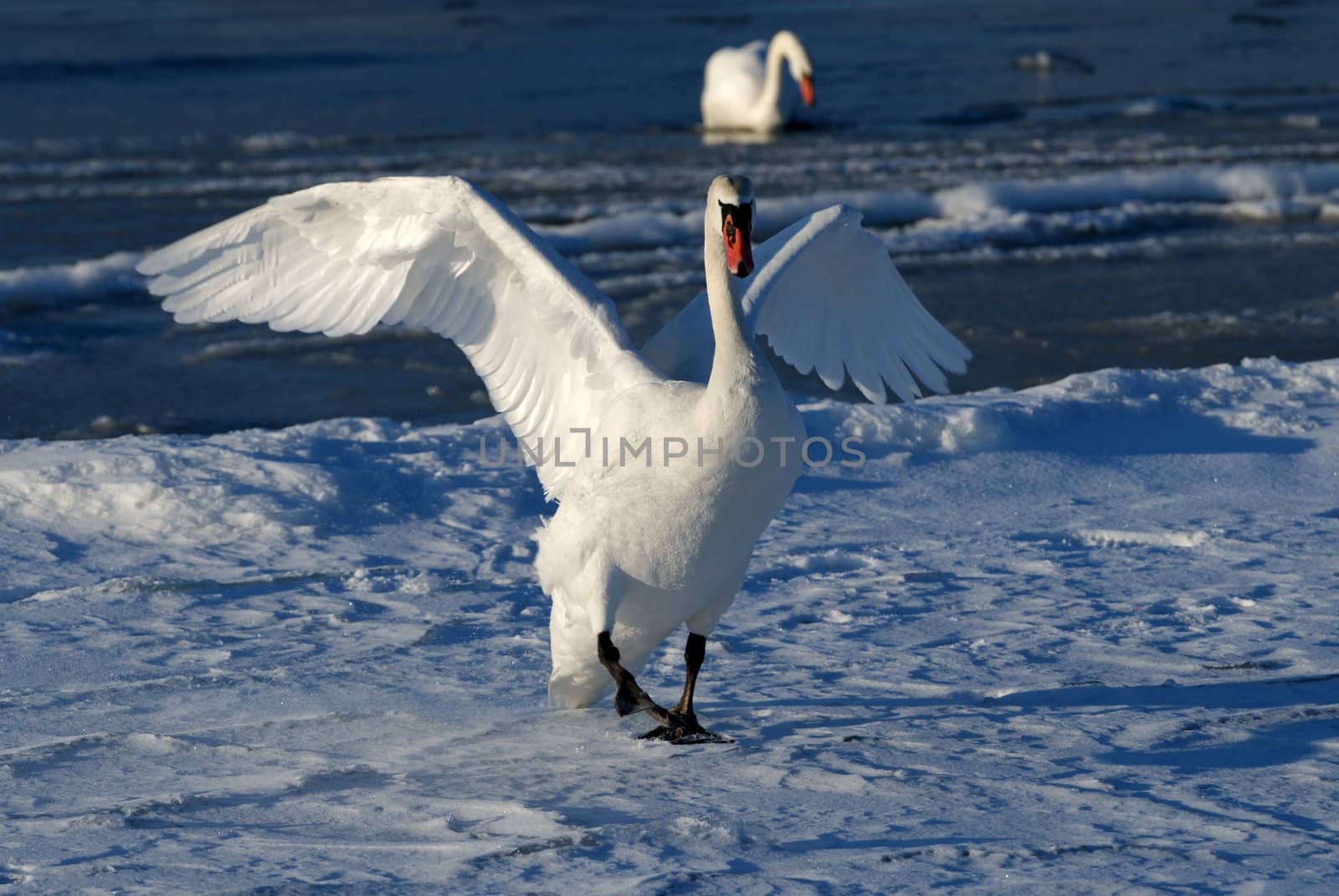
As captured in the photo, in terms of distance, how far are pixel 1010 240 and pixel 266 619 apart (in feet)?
32.6

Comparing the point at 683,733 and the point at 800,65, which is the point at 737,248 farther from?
the point at 800,65

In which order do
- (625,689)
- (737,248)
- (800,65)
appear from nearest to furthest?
(737,248)
(625,689)
(800,65)

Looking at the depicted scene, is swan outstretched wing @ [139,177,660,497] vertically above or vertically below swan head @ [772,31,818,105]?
below

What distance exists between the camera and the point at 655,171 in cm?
1778

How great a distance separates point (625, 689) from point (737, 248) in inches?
49.3

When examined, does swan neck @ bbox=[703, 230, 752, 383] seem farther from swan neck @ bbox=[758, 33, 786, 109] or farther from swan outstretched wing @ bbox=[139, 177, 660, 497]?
swan neck @ bbox=[758, 33, 786, 109]

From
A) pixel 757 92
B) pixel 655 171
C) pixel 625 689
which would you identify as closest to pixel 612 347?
pixel 625 689

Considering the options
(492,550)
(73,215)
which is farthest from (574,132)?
(492,550)

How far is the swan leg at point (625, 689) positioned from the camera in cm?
482

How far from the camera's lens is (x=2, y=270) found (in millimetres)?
13109

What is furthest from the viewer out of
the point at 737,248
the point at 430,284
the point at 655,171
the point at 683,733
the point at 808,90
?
the point at 808,90

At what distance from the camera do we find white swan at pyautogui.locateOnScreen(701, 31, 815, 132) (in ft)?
70.3

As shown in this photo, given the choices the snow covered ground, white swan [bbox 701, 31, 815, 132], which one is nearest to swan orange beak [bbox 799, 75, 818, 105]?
white swan [bbox 701, 31, 815, 132]

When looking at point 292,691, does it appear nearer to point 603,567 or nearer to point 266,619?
point 266,619
